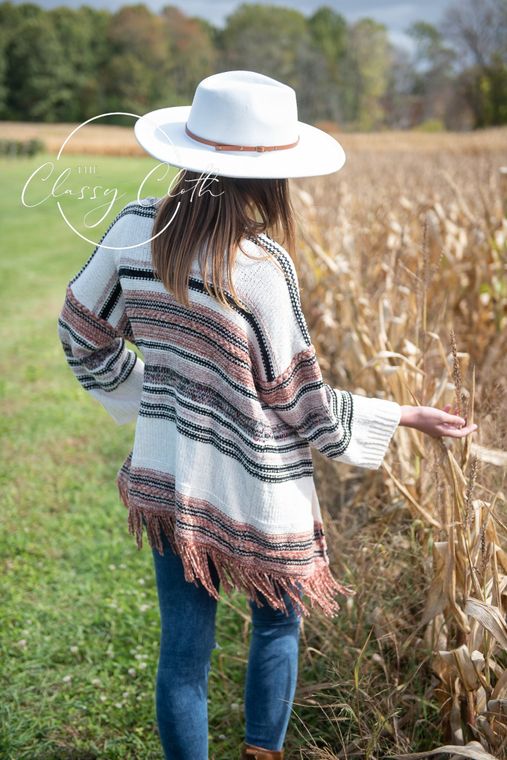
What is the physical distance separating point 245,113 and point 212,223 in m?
0.22

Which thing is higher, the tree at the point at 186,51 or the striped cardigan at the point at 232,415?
the tree at the point at 186,51

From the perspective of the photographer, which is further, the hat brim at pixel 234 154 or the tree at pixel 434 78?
the tree at pixel 434 78

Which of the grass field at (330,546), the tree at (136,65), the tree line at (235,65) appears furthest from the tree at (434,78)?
the grass field at (330,546)

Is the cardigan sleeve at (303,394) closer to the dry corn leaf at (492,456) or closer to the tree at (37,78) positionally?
the dry corn leaf at (492,456)

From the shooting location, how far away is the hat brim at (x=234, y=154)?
1314 mm

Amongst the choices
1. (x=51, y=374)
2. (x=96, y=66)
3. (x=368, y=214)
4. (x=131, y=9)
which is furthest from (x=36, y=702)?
(x=131, y=9)

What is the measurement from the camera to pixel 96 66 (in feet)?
119

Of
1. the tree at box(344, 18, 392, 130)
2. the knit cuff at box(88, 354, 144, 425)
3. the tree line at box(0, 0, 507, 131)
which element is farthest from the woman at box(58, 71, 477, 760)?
the tree at box(344, 18, 392, 130)

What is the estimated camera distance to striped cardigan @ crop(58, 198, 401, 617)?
53.9 inches

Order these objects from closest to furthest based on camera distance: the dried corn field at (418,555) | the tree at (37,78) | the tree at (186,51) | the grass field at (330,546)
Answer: the dried corn field at (418,555) → the grass field at (330,546) → the tree at (37,78) → the tree at (186,51)

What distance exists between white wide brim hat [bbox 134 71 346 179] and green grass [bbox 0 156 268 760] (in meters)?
0.72

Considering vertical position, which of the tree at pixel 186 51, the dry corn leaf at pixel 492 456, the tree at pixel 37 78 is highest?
the tree at pixel 186 51

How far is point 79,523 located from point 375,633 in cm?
158

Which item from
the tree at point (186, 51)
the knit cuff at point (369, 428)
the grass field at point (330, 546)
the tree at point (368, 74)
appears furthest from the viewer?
the tree at point (368, 74)
